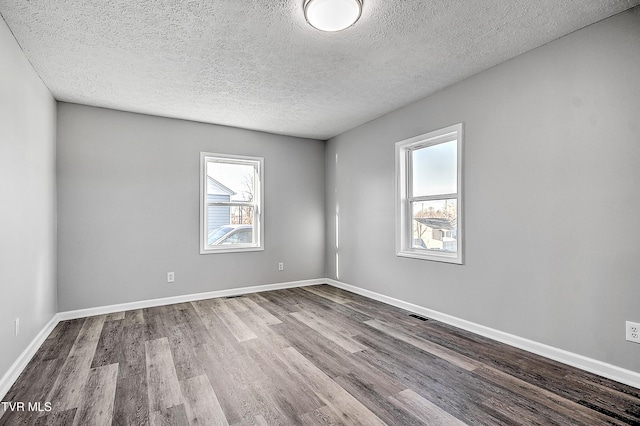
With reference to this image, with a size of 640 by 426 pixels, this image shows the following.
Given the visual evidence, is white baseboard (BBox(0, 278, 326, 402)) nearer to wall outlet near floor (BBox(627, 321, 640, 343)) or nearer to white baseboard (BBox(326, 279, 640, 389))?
white baseboard (BBox(326, 279, 640, 389))

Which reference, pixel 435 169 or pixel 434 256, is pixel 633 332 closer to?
pixel 434 256

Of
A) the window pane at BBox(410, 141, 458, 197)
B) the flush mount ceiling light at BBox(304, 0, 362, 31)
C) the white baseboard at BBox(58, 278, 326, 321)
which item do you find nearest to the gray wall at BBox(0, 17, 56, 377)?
the white baseboard at BBox(58, 278, 326, 321)

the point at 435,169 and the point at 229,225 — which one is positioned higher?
the point at 435,169

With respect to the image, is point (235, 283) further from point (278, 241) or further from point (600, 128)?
point (600, 128)

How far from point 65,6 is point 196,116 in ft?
7.35

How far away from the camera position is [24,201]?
2666 mm

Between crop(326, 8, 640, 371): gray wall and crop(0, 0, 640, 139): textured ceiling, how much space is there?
25cm

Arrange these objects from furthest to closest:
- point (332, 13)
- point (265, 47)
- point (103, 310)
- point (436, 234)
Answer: point (103, 310)
point (436, 234)
point (265, 47)
point (332, 13)

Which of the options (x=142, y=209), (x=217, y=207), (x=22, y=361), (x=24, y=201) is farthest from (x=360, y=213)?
(x=22, y=361)

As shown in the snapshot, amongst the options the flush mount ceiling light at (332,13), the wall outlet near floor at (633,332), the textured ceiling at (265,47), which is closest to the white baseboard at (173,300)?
the textured ceiling at (265,47)

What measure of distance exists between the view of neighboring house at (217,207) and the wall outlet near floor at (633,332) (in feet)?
14.6

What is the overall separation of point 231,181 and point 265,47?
2.64m

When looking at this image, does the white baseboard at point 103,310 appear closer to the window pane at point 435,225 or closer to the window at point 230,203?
the window at point 230,203

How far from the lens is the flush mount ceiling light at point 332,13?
2037 mm
